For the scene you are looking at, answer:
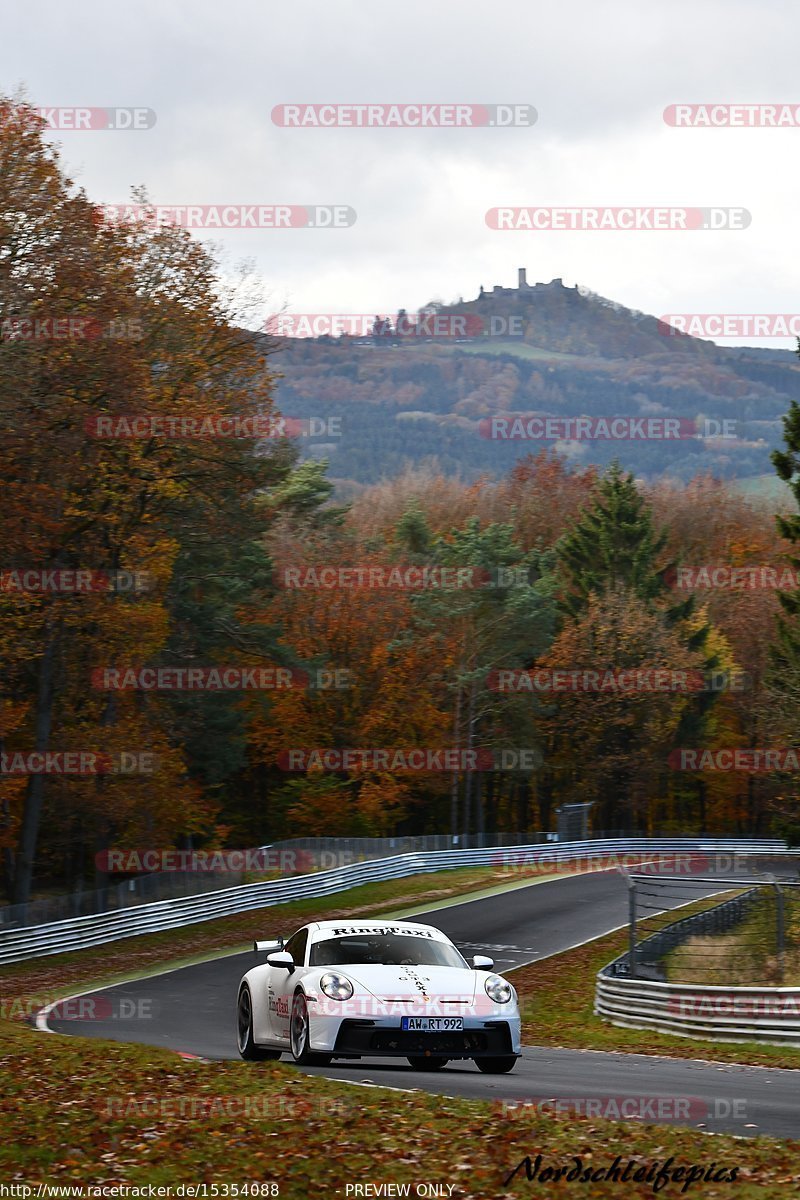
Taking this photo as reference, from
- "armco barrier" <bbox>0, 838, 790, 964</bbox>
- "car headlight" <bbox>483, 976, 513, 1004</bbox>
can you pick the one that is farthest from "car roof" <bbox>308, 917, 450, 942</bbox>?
"armco barrier" <bbox>0, 838, 790, 964</bbox>

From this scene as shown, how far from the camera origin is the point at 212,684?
2244 inches

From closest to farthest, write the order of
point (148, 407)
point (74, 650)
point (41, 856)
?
1. point (148, 407)
2. point (74, 650)
3. point (41, 856)

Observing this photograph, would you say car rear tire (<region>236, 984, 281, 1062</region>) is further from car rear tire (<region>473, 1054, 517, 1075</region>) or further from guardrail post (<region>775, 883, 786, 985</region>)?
guardrail post (<region>775, 883, 786, 985</region>)

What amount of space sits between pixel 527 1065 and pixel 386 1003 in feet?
8.39

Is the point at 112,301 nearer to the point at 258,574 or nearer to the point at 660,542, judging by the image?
the point at 258,574

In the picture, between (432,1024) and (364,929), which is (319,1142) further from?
(364,929)

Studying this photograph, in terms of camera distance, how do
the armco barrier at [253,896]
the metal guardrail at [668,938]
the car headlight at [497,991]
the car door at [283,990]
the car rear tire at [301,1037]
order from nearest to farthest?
the car rear tire at [301,1037] < the car headlight at [497,991] < the car door at [283,990] < the metal guardrail at [668,938] < the armco barrier at [253,896]

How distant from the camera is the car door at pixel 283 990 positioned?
1332 centimetres

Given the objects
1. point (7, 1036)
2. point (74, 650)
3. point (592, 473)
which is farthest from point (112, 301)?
point (592, 473)

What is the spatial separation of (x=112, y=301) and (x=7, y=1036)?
68.0ft

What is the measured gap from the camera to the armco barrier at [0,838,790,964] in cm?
3484

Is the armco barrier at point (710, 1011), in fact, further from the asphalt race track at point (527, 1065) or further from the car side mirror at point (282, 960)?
the car side mirror at point (282, 960)

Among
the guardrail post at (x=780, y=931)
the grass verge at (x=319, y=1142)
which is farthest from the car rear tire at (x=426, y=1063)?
the guardrail post at (x=780, y=931)

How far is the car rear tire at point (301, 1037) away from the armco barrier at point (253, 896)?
22.3 meters
